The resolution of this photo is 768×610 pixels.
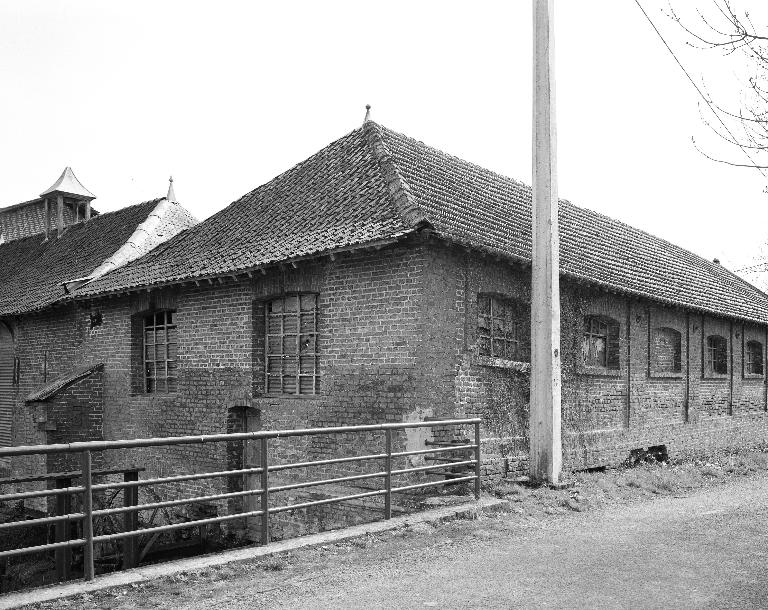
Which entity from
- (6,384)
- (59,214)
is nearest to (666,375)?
(6,384)

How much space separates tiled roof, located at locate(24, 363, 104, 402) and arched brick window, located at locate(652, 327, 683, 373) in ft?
38.4

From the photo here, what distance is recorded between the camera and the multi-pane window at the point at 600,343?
47.9ft

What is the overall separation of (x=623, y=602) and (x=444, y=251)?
618cm

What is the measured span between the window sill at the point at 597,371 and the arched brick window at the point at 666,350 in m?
1.80

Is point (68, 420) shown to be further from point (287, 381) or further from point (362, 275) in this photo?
point (362, 275)

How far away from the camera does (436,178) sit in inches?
541

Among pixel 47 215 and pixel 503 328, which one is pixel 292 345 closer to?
pixel 503 328

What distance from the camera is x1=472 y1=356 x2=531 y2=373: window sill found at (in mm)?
11680

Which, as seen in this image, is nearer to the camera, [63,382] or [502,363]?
[502,363]

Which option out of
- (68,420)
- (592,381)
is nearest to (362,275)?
(592,381)

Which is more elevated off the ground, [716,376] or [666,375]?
[666,375]

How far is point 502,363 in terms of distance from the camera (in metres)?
12.0

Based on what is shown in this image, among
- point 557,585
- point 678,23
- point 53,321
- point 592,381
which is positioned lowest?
point 557,585

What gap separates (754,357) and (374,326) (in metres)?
14.6
